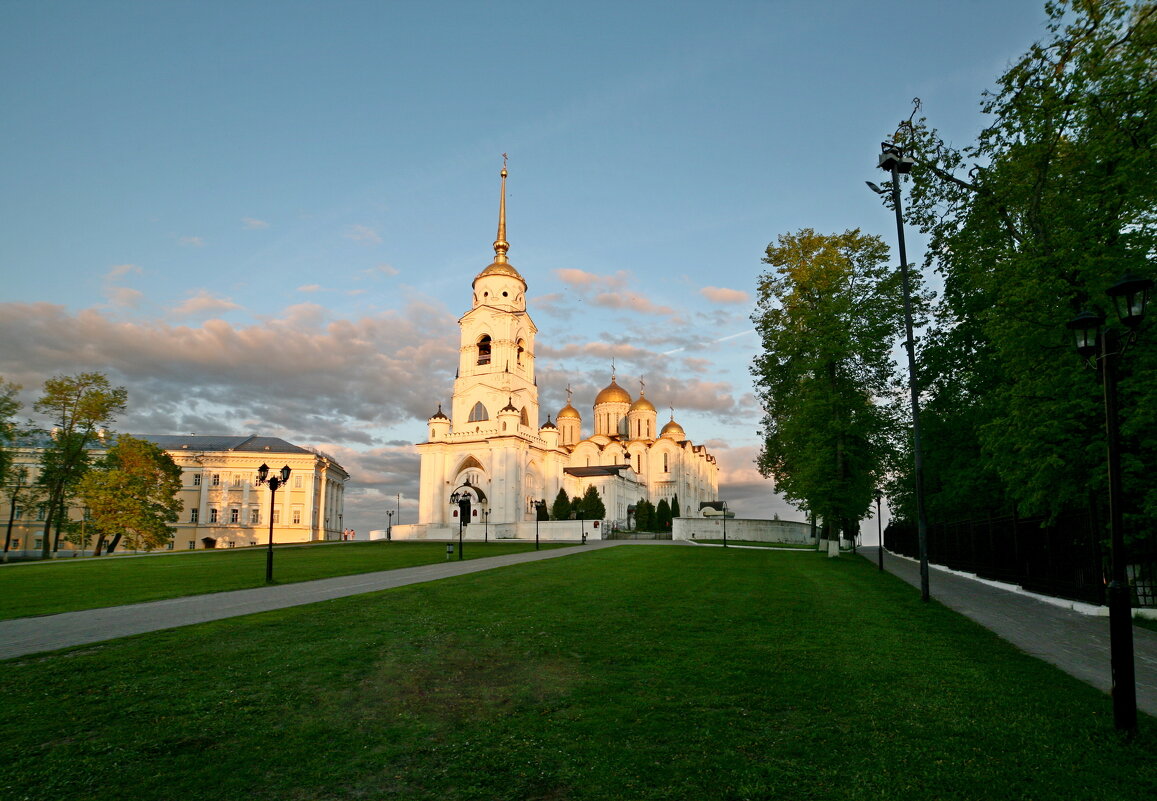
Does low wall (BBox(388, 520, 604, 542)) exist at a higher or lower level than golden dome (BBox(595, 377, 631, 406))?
lower

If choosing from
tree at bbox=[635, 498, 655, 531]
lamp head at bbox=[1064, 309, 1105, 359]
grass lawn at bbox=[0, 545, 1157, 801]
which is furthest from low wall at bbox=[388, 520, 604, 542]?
lamp head at bbox=[1064, 309, 1105, 359]

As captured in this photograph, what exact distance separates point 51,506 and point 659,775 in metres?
51.2

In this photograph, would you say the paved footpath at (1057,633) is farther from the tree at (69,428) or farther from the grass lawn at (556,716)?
the tree at (69,428)

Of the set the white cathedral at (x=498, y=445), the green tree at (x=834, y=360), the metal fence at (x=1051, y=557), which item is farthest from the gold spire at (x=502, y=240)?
the metal fence at (x=1051, y=557)

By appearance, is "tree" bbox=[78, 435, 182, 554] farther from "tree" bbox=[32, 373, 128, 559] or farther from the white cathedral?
the white cathedral

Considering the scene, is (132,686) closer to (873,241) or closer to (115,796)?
(115,796)

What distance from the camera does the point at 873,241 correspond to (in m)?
31.1

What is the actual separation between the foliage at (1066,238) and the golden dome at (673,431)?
6986cm

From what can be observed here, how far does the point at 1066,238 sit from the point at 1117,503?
40.8 ft

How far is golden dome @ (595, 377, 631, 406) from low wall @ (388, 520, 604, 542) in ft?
115

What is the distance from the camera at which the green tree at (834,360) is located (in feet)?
95.6

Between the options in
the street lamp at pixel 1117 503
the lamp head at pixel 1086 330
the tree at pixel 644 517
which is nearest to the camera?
the street lamp at pixel 1117 503

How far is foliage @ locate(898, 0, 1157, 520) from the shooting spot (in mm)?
14812

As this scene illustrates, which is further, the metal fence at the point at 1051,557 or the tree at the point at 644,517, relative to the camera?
the tree at the point at 644,517
